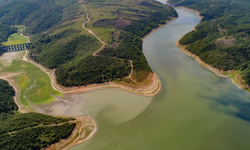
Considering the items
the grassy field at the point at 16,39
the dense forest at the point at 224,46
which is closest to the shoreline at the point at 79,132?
the dense forest at the point at 224,46

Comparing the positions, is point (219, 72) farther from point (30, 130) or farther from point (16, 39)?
point (16, 39)

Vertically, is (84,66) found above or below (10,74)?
above

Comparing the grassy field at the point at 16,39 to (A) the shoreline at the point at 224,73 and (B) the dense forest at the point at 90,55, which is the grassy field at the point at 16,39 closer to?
(B) the dense forest at the point at 90,55

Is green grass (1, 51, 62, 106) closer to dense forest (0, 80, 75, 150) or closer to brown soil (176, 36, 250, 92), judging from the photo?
dense forest (0, 80, 75, 150)

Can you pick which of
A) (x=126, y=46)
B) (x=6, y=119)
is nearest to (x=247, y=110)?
(x=126, y=46)

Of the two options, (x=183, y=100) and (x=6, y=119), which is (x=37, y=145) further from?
(x=183, y=100)

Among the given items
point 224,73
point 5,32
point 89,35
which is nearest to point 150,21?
point 89,35
